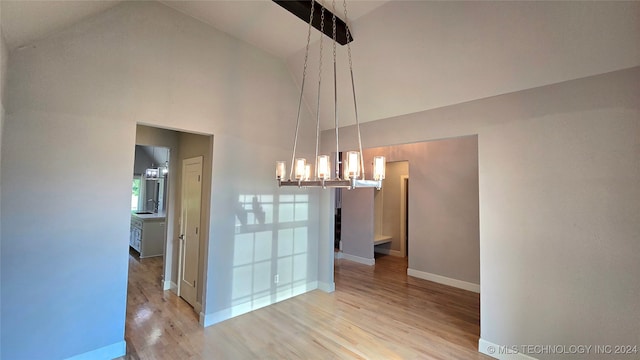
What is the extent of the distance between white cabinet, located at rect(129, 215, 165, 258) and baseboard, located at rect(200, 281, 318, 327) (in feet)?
13.1

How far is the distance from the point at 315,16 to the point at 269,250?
321 cm

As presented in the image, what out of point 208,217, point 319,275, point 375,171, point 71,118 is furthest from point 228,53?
point 319,275

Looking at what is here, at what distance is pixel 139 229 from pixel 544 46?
8.23 meters

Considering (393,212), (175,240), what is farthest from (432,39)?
(393,212)

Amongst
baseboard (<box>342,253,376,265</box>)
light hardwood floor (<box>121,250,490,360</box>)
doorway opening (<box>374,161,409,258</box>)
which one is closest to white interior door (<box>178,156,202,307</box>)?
light hardwood floor (<box>121,250,490,360</box>)

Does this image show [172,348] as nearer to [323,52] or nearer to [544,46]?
[323,52]

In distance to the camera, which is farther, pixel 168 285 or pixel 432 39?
pixel 168 285

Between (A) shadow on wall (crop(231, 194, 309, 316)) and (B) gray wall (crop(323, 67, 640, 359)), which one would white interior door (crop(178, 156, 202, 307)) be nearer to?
(A) shadow on wall (crop(231, 194, 309, 316))

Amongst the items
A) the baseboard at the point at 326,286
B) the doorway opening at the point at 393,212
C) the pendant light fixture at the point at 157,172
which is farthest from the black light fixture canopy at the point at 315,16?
the pendant light fixture at the point at 157,172

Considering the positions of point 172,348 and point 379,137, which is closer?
point 172,348

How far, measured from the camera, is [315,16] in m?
3.07

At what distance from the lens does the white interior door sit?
12.8 feet

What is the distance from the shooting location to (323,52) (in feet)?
12.3

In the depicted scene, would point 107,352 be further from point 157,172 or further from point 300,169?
point 157,172
